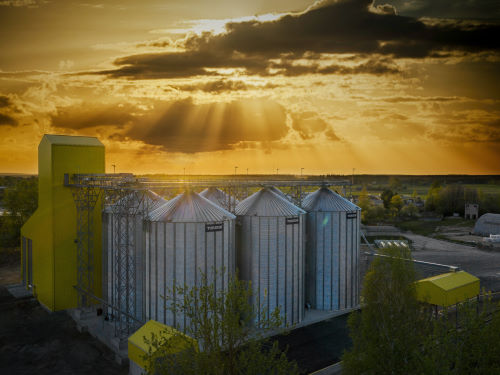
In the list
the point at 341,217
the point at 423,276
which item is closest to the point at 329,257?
the point at 341,217

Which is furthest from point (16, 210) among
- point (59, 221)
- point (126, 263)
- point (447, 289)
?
point (447, 289)

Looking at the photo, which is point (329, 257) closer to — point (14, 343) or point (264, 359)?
point (264, 359)

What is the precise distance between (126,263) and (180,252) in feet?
17.0

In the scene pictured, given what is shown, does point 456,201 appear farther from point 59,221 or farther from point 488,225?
point 59,221

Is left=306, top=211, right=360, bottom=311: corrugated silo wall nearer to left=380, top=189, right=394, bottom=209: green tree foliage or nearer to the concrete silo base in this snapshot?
the concrete silo base

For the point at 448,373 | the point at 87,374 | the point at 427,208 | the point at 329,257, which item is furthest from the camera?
the point at 427,208

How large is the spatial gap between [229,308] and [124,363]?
13.3 metres

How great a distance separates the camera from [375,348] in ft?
56.3

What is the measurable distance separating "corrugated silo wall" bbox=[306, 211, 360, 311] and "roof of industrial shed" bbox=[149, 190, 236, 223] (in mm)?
8840

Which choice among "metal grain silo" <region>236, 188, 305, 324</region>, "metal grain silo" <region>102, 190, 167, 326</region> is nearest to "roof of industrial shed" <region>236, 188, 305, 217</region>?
"metal grain silo" <region>236, 188, 305, 324</region>

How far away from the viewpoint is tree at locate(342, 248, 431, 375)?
16.8 m

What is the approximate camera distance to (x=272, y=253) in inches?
1125

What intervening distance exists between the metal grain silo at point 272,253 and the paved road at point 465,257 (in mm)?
25612

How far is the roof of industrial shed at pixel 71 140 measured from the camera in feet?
108
